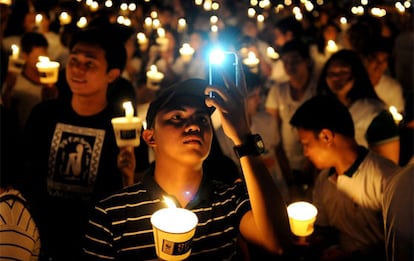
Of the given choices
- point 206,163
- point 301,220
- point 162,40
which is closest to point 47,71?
point 206,163

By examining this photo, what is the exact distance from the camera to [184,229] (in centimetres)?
185

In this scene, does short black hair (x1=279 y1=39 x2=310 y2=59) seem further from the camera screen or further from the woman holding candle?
the camera screen

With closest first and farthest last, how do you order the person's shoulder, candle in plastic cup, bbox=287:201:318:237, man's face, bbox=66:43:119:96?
the person's shoulder
candle in plastic cup, bbox=287:201:318:237
man's face, bbox=66:43:119:96

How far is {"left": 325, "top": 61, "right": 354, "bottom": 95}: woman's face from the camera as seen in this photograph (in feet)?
14.2

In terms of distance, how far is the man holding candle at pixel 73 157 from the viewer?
302cm

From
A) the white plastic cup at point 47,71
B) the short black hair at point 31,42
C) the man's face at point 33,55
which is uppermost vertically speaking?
the short black hair at point 31,42

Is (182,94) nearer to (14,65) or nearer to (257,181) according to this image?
(257,181)

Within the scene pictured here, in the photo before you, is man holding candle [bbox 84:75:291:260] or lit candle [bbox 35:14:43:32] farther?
lit candle [bbox 35:14:43:32]

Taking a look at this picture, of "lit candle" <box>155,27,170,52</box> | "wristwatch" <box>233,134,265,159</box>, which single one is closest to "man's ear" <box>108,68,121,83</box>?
"wristwatch" <box>233,134,265,159</box>

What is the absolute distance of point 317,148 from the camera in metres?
3.22

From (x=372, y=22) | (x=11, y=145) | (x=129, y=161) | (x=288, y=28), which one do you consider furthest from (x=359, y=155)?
(x=288, y=28)

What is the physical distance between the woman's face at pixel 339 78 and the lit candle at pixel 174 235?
2.83m

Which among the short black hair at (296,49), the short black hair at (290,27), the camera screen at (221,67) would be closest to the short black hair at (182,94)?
the camera screen at (221,67)

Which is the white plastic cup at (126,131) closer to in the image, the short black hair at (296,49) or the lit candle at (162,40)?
the short black hair at (296,49)
